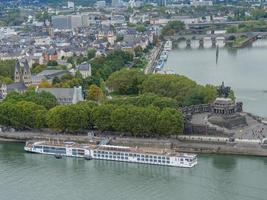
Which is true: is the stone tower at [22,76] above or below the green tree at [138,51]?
above

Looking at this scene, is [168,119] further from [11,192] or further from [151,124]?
[11,192]

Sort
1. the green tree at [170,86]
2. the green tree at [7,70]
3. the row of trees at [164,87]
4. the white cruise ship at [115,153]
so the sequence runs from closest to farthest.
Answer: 1. the white cruise ship at [115,153]
2. the row of trees at [164,87]
3. the green tree at [170,86]
4. the green tree at [7,70]

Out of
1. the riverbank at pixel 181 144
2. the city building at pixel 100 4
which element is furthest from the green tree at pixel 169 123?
the city building at pixel 100 4

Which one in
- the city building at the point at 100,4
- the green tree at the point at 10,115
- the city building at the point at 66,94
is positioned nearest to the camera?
the green tree at the point at 10,115

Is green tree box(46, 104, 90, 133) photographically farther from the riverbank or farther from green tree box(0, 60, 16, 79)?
green tree box(0, 60, 16, 79)

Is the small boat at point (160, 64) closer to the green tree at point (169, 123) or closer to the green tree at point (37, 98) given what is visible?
the green tree at point (37, 98)
